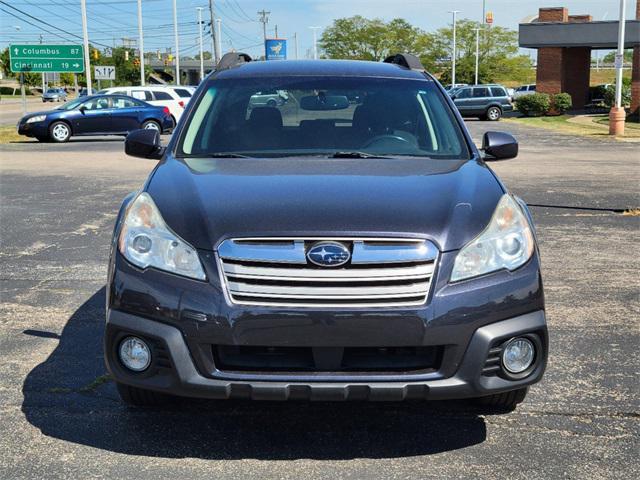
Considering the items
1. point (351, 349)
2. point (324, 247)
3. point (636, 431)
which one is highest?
point (324, 247)

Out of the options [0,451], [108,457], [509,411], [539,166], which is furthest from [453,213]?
[539,166]

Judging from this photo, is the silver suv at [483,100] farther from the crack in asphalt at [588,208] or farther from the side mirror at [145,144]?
the side mirror at [145,144]

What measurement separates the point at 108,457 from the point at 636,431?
7.69 feet

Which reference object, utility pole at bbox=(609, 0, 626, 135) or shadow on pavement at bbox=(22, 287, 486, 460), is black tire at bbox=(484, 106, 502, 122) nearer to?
utility pole at bbox=(609, 0, 626, 135)

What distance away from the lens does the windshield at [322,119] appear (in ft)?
15.2

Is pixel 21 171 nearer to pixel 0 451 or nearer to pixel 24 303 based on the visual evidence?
pixel 24 303

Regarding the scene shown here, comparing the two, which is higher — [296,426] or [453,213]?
[453,213]

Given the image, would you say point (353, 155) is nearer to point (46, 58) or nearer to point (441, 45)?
point (46, 58)

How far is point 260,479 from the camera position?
3361mm

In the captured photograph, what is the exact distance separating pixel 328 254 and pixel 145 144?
6.71ft

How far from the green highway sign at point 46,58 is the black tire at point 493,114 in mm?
19000

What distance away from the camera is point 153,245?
11.4 feet

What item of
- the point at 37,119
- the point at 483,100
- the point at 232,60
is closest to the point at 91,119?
the point at 37,119

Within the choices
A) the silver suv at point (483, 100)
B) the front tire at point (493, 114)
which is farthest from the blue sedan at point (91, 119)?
the front tire at point (493, 114)
